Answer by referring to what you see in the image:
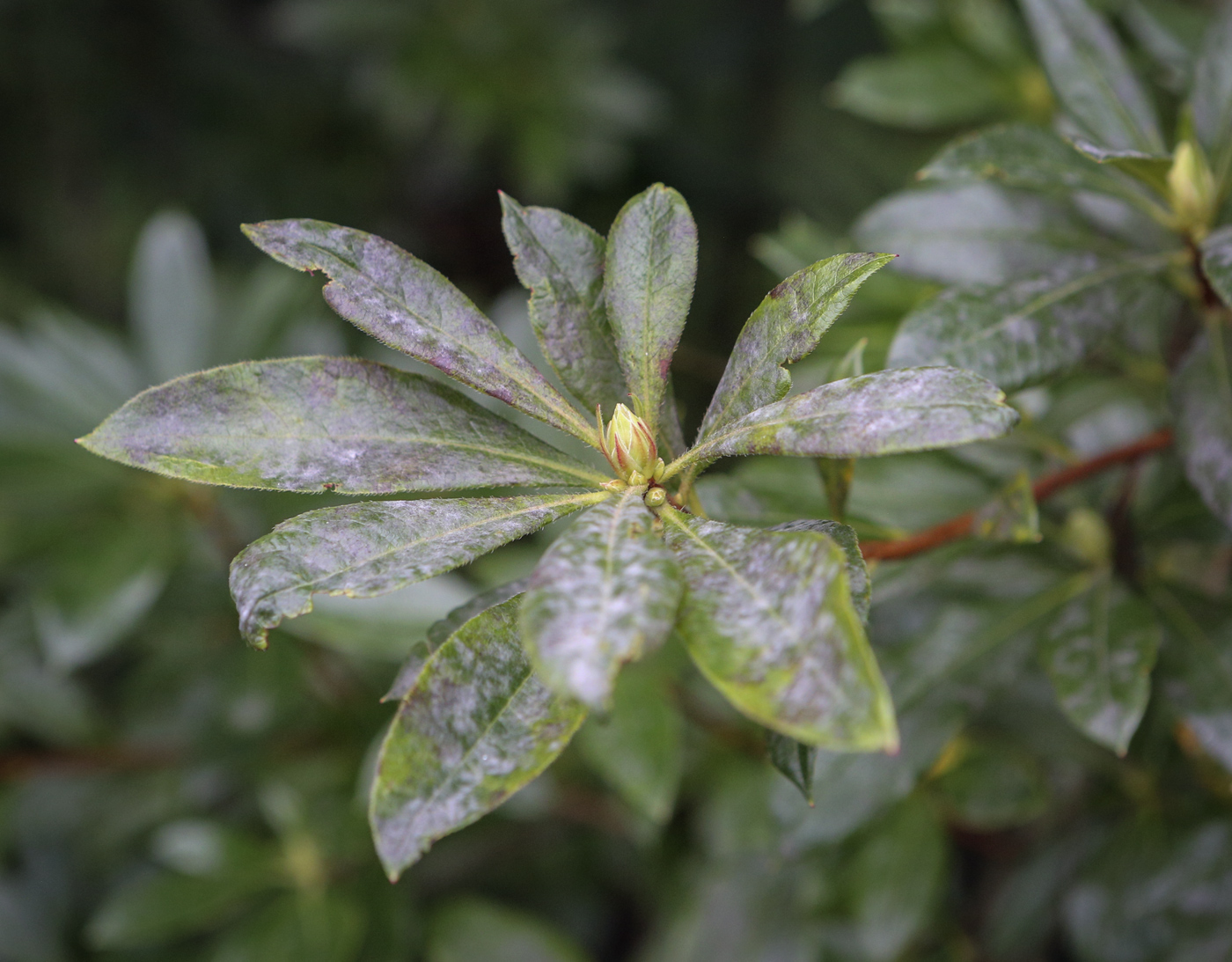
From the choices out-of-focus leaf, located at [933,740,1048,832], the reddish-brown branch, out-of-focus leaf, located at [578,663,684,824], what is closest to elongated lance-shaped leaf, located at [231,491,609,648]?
the reddish-brown branch

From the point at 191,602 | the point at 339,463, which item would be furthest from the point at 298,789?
A: the point at 339,463

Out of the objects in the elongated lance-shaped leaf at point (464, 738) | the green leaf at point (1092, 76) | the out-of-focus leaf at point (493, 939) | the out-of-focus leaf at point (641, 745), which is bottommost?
the out-of-focus leaf at point (493, 939)

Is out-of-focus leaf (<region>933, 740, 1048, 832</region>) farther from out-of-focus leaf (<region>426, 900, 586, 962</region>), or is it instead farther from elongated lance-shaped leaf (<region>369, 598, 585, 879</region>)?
elongated lance-shaped leaf (<region>369, 598, 585, 879</region>)

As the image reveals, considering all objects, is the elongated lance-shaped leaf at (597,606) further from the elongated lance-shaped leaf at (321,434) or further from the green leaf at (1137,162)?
the green leaf at (1137,162)

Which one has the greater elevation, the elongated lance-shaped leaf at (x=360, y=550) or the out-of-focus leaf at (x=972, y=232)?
the elongated lance-shaped leaf at (x=360, y=550)

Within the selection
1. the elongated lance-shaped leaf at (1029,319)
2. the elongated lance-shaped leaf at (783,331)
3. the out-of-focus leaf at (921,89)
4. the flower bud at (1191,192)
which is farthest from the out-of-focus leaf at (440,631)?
the out-of-focus leaf at (921,89)

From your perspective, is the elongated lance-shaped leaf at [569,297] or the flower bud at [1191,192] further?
the flower bud at [1191,192]

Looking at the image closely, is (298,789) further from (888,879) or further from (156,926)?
(888,879)

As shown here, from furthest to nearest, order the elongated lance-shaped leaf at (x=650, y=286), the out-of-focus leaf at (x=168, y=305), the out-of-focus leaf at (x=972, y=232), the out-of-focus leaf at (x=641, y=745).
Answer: the out-of-focus leaf at (x=168, y=305), the out-of-focus leaf at (x=641, y=745), the out-of-focus leaf at (x=972, y=232), the elongated lance-shaped leaf at (x=650, y=286)

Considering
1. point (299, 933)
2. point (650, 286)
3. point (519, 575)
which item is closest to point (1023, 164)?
point (650, 286)
